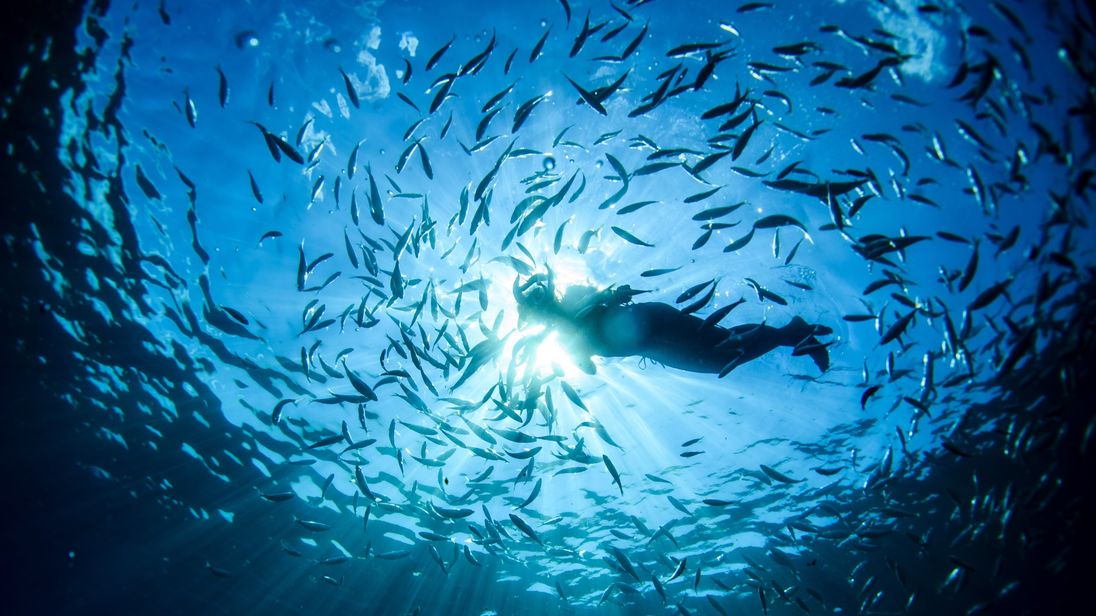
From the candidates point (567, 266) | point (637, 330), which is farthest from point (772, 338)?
point (567, 266)

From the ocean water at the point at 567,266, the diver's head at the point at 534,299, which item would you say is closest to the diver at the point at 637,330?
the diver's head at the point at 534,299

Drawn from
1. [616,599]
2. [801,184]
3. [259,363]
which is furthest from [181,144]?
[616,599]

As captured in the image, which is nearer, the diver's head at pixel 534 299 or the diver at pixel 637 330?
the diver's head at pixel 534 299

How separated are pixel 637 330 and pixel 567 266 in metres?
1.96

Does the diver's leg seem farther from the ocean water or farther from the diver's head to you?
the diver's head

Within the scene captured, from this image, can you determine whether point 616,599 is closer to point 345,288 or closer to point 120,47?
point 345,288

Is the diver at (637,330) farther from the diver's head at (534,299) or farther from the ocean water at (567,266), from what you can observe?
the ocean water at (567,266)

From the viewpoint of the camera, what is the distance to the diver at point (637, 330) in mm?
6352

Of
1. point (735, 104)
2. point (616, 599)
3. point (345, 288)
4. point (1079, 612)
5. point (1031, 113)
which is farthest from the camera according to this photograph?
point (616, 599)

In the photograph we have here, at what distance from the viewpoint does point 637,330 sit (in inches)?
275

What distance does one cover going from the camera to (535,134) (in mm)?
7289

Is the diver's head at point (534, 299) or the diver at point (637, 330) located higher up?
the diver at point (637, 330)

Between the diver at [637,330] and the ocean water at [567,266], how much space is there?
1.11ft

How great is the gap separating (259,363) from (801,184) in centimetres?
1241
